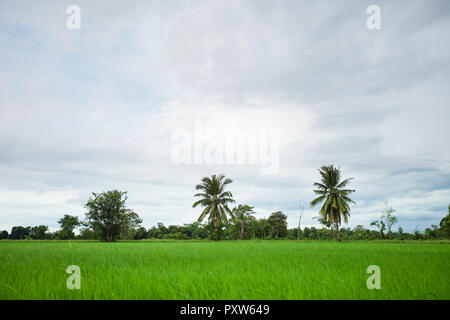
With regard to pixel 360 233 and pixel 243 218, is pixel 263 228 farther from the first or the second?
pixel 360 233

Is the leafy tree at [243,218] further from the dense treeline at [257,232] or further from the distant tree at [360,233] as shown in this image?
the distant tree at [360,233]

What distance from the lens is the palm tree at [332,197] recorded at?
123ft

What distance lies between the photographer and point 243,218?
61.4 m

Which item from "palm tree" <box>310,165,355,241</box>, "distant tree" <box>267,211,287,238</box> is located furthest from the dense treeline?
"palm tree" <box>310,165,355,241</box>

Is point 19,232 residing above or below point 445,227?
below

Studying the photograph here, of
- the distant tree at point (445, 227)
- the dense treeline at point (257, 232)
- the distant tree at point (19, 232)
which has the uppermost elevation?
the distant tree at point (445, 227)

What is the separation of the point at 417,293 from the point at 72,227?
59123 mm

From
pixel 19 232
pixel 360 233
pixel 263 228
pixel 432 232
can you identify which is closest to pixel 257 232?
pixel 263 228

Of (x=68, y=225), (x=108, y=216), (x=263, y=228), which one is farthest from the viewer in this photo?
(x=263, y=228)

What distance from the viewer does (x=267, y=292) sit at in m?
3.06

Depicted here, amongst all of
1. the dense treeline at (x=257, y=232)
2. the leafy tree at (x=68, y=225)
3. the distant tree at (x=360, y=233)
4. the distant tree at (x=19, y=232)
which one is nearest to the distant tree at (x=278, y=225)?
the dense treeline at (x=257, y=232)

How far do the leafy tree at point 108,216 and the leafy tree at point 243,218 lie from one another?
29.8 metres

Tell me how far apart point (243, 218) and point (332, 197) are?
89.2 ft

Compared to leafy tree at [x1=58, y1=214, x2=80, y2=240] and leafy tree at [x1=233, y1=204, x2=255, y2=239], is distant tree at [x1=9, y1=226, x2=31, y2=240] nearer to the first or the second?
leafy tree at [x1=58, y1=214, x2=80, y2=240]
